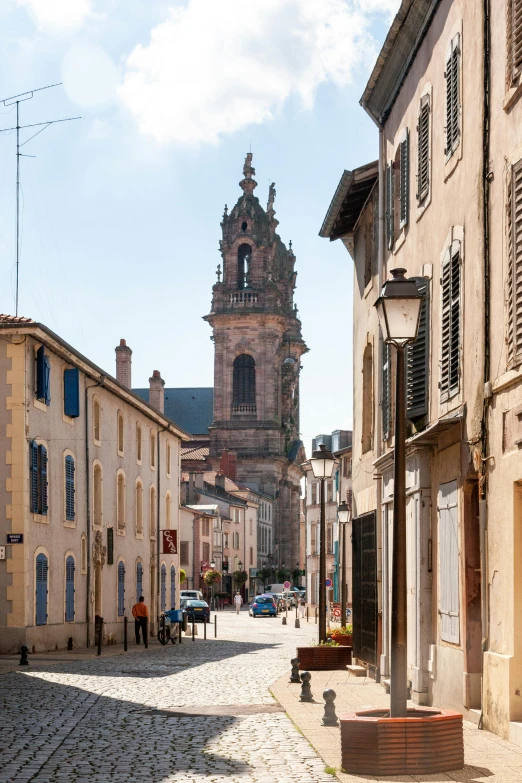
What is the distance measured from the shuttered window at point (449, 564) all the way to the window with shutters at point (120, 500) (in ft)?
83.9

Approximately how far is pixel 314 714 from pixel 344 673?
7.20 meters

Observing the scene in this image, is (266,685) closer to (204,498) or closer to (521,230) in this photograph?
(521,230)

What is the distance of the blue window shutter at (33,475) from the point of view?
3012 cm

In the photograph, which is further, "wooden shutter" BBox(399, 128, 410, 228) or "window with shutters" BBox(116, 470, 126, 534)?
"window with shutters" BBox(116, 470, 126, 534)

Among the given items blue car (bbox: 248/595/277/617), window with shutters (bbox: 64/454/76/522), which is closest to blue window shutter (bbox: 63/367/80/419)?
window with shutters (bbox: 64/454/76/522)

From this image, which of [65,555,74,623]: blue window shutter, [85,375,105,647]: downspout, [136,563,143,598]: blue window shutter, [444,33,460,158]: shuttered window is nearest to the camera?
[444,33,460,158]: shuttered window

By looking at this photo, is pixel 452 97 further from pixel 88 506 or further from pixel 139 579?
pixel 139 579

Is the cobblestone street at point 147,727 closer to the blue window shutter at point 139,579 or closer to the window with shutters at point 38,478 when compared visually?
the window with shutters at point 38,478

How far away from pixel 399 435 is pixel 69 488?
24.0m

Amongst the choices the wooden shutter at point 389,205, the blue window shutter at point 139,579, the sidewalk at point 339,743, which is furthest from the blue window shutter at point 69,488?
the wooden shutter at point 389,205

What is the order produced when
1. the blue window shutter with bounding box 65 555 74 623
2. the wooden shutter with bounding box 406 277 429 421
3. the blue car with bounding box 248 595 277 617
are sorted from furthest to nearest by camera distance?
the blue car with bounding box 248 595 277 617 < the blue window shutter with bounding box 65 555 74 623 < the wooden shutter with bounding box 406 277 429 421

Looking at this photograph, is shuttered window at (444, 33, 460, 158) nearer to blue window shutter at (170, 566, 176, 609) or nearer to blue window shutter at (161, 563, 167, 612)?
blue window shutter at (161, 563, 167, 612)

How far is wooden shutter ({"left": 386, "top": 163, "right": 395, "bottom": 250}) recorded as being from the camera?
63.6 ft

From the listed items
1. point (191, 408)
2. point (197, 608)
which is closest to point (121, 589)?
point (197, 608)
